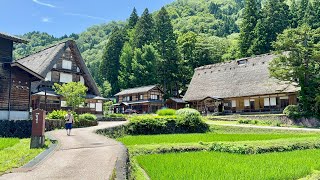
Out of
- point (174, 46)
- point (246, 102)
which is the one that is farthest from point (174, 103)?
point (246, 102)

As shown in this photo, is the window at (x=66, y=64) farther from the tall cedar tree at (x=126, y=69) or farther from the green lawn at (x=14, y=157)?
the green lawn at (x=14, y=157)

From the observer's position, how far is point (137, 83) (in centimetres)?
5691

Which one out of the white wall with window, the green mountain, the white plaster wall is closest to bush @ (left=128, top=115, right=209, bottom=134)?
the white plaster wall

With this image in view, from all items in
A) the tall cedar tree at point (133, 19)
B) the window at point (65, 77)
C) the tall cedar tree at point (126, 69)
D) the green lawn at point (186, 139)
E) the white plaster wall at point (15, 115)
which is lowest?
the green lawn at point (186, 139)

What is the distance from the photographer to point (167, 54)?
56.5 m

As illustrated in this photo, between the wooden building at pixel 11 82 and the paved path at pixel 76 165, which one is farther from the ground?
the wooden building at pixel 11 82

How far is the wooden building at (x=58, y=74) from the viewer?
32953mm

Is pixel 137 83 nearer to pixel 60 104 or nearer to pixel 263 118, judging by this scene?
pixel 60 104

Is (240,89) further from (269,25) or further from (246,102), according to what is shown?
(269,25)

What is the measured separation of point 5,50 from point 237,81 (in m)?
28.3

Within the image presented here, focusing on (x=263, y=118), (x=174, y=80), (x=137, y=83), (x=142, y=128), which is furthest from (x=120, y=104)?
(x=142, y=128)

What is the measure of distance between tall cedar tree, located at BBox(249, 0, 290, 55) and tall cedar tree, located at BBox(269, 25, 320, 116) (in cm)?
2198

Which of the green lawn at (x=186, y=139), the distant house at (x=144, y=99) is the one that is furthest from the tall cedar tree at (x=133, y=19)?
the green lawn at (x=186, y=139)

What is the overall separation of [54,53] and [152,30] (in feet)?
103
